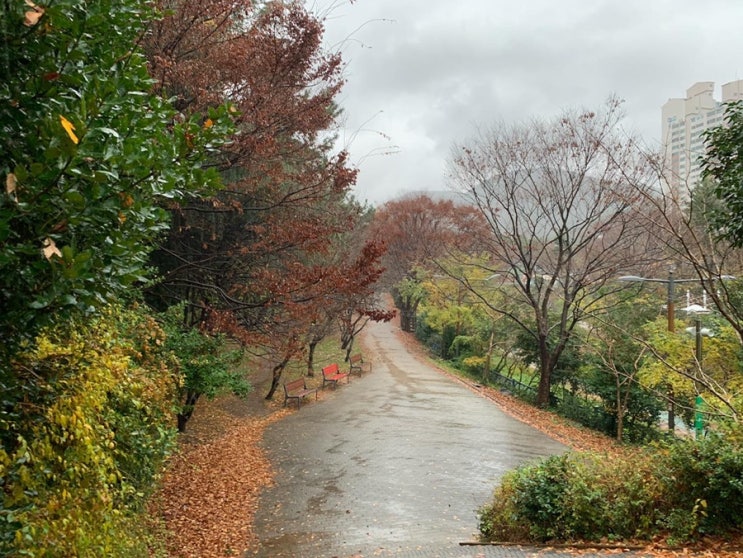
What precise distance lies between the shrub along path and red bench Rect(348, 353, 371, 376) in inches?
282

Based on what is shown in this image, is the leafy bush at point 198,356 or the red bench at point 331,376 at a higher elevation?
the leafy bush at point 198,356

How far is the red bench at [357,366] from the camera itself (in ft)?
85.6

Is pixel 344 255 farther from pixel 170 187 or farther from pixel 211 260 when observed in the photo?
pixel 170 187

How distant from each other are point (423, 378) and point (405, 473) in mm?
15172

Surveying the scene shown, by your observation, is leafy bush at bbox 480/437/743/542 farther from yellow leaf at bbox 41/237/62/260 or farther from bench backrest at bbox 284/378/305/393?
bench backrest at bbox 284/378/305/393

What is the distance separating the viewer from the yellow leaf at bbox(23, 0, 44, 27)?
7.52 ft

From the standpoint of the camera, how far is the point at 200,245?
13.1 metres

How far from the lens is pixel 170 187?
113 inches

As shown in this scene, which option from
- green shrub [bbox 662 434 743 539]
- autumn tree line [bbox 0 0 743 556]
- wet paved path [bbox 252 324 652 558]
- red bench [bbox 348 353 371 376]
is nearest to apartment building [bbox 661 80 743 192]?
autumn tree line [bbox 0 0 743 556]

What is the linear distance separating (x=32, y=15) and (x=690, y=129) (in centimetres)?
1359

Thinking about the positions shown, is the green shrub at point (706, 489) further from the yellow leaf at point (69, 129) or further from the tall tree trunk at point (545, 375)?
the tall tree trunk at point (545, 375)

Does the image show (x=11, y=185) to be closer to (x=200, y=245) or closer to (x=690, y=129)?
(x=200, y=245)

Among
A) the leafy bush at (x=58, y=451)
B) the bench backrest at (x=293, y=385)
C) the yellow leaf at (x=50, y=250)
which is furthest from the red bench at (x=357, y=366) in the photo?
the yellow leaf at (x=50, y=250)

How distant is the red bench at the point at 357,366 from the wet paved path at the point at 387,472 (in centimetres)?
492
